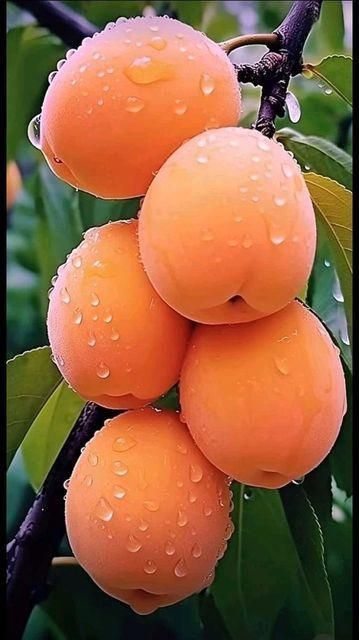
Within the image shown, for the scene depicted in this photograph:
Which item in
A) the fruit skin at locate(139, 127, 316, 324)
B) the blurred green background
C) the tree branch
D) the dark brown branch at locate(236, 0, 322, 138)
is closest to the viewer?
the fruit skin at locate(139, 127, 316, 324)

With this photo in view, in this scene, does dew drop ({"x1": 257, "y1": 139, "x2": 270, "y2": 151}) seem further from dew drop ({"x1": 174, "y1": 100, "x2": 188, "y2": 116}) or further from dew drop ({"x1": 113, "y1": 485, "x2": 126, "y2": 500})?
dew drop ({"x1": 113, "y1": 485, "x2": 126, "y2": 500})

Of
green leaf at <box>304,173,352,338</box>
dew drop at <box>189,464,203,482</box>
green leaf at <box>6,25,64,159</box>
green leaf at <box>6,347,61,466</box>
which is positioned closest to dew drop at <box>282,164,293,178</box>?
green leaf at <box>304,173,352,338</box>

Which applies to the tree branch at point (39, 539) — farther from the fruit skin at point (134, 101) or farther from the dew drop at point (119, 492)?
the fruit skin at point (134, 101)

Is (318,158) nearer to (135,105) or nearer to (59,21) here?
(135,105)

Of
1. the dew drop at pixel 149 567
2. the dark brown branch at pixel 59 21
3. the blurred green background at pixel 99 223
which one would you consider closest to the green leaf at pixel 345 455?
the blurred green background at pixel 99 223

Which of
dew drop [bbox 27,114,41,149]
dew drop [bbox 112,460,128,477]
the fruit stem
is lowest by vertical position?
dew drop [bbox 112,460,128,477]
